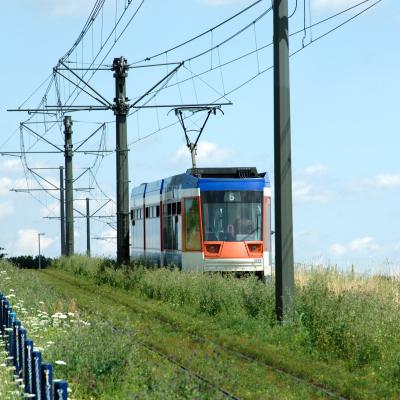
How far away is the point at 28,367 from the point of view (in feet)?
37.8

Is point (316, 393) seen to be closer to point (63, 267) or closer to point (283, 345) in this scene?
point (283, 345)

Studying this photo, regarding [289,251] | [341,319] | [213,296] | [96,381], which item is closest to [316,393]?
[96,381]

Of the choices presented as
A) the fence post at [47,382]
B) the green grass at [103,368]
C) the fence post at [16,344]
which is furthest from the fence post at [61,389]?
the fence post at [16,344]

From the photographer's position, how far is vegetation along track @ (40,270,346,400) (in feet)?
45.7

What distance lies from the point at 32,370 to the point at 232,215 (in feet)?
66.6

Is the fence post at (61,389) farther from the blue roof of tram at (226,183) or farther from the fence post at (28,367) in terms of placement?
the blue roof of tram at (226,183)

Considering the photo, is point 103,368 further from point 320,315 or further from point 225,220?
point 225,220

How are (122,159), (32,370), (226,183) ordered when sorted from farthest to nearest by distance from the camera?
(122,159) → (226,183) → (32,370)

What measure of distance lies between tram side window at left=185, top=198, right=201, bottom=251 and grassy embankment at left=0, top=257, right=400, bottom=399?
4.63 feet

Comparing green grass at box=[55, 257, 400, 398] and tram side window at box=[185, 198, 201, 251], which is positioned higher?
tram side window at box=[185, 198, 201, 251]

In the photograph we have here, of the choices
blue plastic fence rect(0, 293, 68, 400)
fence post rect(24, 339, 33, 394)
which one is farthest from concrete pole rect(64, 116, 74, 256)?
fence post rect(24, 339, 33, 394)

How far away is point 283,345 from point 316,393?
15.8 ft

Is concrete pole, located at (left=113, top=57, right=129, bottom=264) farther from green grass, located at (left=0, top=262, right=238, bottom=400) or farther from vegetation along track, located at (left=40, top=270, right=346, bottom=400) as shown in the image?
green grass, located at (left=0, top=262, right=238, bottom=400)

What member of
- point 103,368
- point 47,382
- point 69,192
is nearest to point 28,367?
point 47,382
